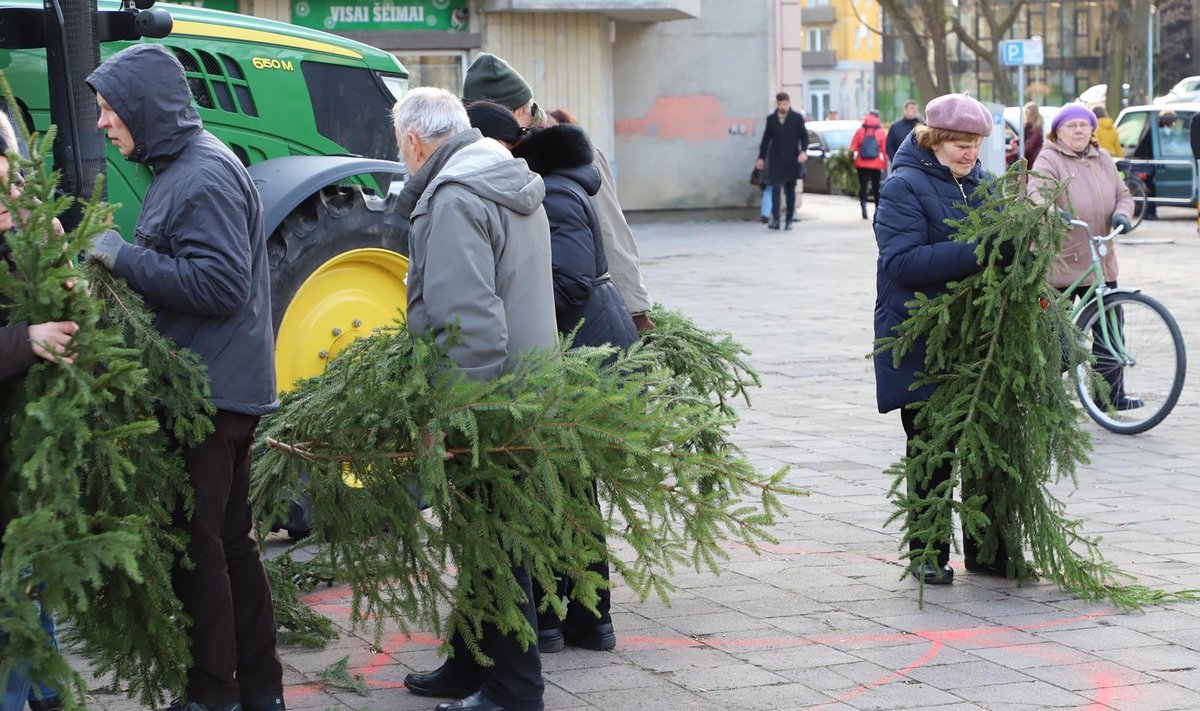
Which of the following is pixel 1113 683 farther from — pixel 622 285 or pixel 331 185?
pixel 331 185

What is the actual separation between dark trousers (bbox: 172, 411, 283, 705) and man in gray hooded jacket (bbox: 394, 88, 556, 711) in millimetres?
558

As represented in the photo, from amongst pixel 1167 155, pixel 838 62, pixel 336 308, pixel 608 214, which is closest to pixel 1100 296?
pixel 608 214

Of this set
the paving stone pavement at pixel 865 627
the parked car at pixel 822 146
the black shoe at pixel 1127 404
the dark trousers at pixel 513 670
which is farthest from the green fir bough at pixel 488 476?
the parked car at pixel 822 146

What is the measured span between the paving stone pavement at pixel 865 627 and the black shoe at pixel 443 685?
4 cm

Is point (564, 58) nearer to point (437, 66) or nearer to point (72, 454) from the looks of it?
point (437, 66)

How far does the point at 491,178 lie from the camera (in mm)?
4672

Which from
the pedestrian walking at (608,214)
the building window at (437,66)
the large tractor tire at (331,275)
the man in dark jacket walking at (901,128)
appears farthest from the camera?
the building window at (437,66)

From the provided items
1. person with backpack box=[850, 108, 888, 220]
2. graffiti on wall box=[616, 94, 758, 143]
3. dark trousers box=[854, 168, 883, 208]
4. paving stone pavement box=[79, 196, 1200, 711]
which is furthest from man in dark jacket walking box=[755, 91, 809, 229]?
paving stone pavement box=[79, 196, 1200, 711]

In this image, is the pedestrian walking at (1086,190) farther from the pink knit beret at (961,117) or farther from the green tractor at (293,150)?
the green tractor at (293,150)

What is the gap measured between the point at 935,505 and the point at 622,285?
1.35 metres

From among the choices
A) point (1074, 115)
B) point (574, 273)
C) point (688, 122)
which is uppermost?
point (688, 122)

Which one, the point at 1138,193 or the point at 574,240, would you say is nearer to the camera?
the point at 574,240

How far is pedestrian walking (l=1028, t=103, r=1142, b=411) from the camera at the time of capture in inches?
348

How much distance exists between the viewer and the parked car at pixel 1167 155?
25.3m
